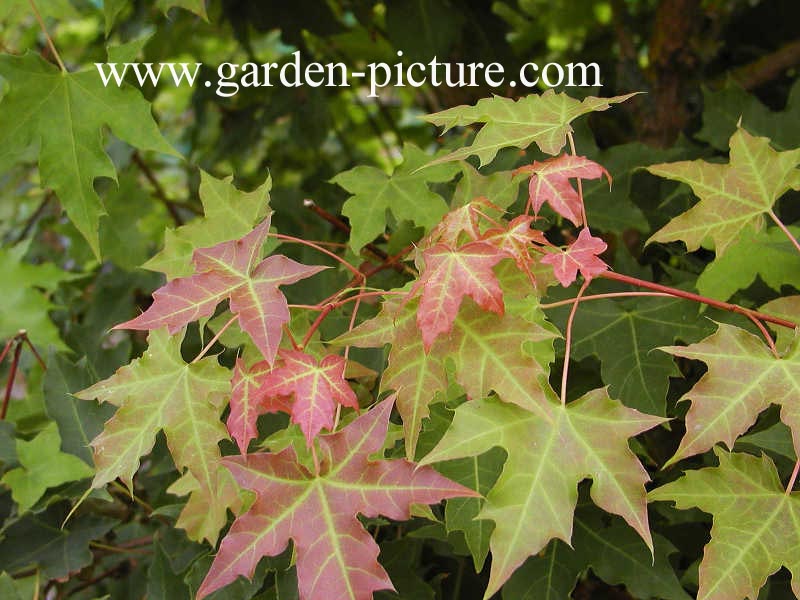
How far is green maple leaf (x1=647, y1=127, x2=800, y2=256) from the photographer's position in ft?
2.95

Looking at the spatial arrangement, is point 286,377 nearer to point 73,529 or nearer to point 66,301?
point 73,529

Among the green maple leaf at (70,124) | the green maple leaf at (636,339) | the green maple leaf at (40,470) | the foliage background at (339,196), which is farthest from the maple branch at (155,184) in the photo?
the green maple leaf at (636,339)

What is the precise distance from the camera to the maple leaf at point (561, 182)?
2.59 feet

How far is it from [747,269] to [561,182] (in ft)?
0.89

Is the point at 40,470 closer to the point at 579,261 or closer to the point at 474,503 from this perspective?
the point at 474,503

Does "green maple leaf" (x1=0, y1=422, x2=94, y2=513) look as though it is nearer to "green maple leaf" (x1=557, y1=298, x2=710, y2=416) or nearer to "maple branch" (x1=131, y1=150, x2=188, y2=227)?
"green maple leaf" (x1=557, y1=298, x2=710, y2=416)

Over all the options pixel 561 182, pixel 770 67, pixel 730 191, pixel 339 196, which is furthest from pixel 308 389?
pixel 770 67

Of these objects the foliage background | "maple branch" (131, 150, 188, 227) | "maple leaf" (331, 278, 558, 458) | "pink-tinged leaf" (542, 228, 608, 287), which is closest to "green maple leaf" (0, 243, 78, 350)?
the foliage background

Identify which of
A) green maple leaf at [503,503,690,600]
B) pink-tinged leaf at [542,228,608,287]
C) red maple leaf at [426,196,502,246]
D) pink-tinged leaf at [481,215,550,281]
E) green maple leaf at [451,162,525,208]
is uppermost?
green maple leaf at [451,162,525,208]

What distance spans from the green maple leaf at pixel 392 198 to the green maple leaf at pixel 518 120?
0.61 feet

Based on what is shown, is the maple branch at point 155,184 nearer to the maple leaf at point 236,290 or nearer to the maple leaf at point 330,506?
the maple leaf at point 236,290

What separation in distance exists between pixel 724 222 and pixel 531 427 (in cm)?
36

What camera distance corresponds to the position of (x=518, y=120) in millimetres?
868

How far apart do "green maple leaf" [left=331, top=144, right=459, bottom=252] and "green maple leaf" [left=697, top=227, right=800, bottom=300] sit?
12.8 inches
